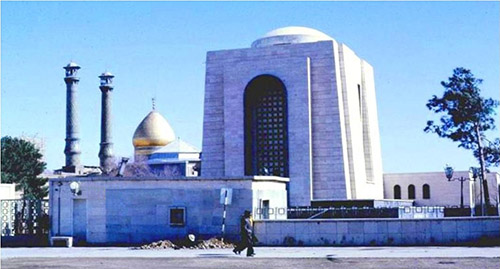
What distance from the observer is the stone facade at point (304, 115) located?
131 feet

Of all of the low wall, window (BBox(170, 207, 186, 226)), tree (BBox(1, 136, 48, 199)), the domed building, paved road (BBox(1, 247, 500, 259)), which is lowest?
paved road (BBox(1, 247, 500, 259))

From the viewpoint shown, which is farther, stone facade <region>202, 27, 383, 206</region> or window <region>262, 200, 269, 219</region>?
stone facade <region>202, 27, 383, 206</region>

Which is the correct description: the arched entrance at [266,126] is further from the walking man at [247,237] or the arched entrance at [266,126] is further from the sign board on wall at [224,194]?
the walking man at [247,237]

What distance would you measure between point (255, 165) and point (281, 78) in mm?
4576

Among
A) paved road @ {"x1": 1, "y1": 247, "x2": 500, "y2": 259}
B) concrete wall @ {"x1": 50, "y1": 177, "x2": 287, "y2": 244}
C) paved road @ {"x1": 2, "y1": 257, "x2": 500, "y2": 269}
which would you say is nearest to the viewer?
paved road @ {"x1": 2, "y1": 257, "x2": 500, "y2": 269}

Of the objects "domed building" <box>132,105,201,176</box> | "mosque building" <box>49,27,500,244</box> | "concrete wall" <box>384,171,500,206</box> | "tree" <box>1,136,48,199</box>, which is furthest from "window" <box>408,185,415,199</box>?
"tree" <box>1,136,48,199</box>

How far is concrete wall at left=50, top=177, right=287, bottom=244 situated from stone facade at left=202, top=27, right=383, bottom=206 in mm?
14450

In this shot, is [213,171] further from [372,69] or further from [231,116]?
[372,69]

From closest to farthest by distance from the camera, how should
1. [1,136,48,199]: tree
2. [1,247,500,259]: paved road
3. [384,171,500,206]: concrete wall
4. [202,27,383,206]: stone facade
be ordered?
1. [1,247,500,259]: paved road
2. [202,27,383,206]: stone facade
3. [384,171,500,206]: concrete wall
4. [1,136,48,199]: tree

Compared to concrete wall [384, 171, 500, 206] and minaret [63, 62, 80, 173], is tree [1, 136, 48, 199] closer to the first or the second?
minaret [63, 62, 80, 173]

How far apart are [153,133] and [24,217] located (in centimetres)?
4524

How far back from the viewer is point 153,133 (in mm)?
71562

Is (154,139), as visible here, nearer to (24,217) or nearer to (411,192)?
(411,192)

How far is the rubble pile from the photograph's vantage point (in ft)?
74.6
